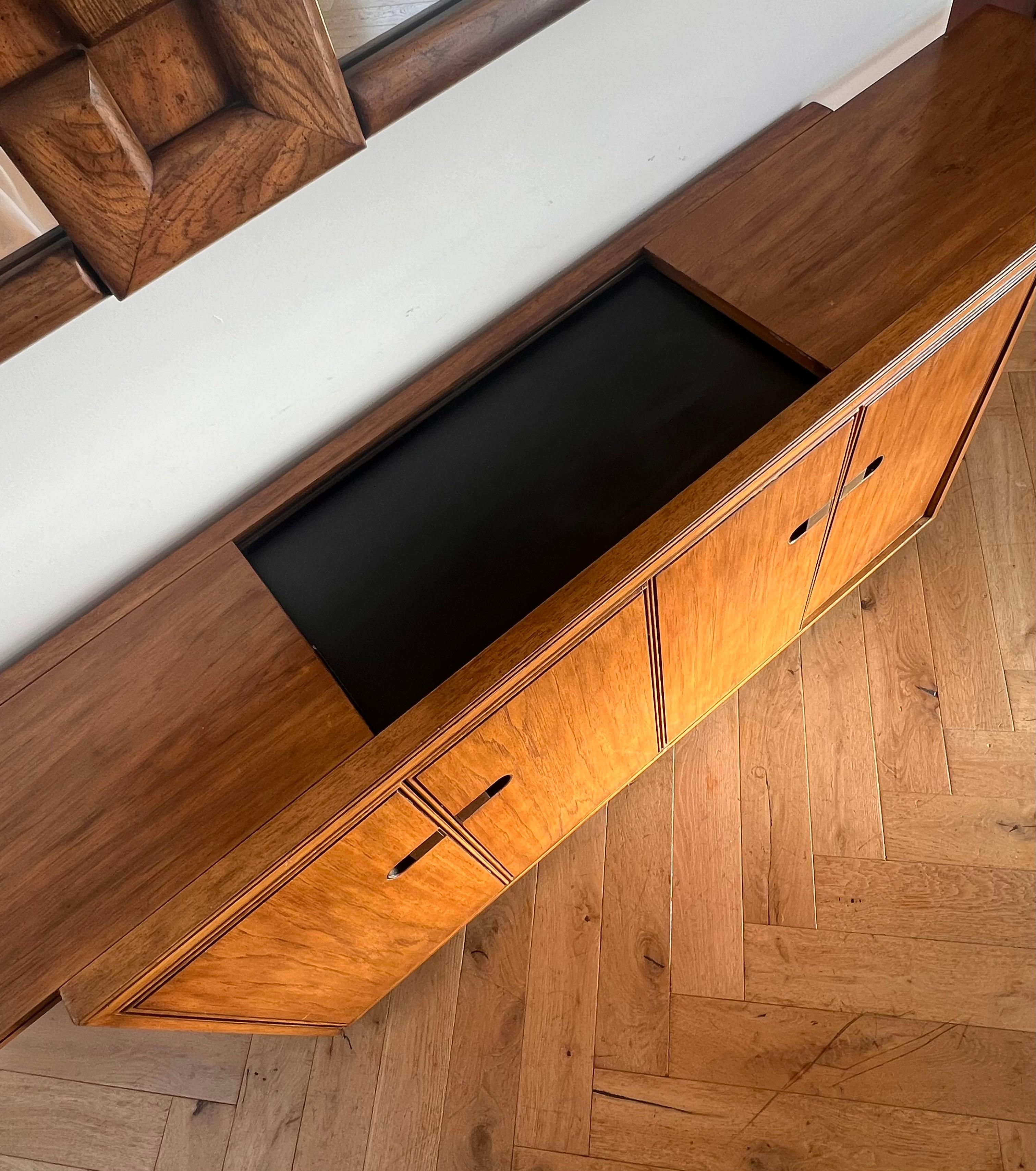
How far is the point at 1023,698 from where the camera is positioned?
1.16 meters

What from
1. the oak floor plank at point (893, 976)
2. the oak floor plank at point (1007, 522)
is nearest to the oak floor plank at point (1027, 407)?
the oak floor plank at point (1007, 522)

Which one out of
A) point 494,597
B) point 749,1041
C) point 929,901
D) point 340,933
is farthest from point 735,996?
point 494,597

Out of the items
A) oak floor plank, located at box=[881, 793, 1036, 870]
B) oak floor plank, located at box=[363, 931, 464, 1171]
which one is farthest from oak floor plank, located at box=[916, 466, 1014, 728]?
oak floor plank, located at box=[363, 931, 464, 1171]

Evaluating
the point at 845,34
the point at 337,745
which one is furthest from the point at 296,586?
the point at 845,34

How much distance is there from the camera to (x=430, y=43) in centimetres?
58

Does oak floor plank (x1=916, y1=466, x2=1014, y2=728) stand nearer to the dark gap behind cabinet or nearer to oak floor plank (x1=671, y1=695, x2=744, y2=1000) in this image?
oak floor plank (x1=671, y1=695, x2=744, y2=1000)

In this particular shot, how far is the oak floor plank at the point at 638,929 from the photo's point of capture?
1.05 meters

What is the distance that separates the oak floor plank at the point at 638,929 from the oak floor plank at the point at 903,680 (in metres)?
0.30

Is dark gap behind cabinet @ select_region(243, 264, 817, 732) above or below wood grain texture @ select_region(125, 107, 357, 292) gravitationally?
below

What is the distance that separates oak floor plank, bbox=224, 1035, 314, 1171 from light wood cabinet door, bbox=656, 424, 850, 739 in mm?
647

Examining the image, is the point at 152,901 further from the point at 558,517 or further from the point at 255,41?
the point at 255,41

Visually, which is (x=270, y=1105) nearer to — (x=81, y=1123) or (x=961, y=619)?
(x=81, y=1123)

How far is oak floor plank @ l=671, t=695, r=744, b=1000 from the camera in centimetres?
107

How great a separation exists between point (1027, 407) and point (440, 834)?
1153 millimetres
